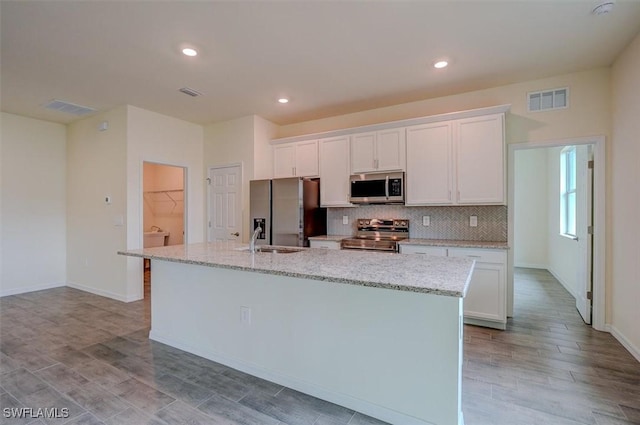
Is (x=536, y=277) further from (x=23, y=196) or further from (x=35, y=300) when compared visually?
(x=23, y=196)

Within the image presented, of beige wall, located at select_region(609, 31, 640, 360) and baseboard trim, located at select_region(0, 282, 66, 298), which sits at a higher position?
beige wall, located at select_region(609, 31, 640, 360)

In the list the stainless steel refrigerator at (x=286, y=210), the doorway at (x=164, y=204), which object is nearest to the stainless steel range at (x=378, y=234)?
the stainless steel refrigerator at (x=286, y=210)

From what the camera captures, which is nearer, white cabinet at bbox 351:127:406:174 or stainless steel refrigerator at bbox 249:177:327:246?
white cabinet at bbox 351:127:406:174

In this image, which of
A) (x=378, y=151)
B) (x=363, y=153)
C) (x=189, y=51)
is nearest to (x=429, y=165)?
(x=378, y=151)

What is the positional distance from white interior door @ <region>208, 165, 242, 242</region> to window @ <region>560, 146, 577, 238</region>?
17.4ft

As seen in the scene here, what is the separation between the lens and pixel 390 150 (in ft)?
13.2

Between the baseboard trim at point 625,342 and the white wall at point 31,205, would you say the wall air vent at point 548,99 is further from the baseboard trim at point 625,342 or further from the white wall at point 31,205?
the white wall at point 31,205

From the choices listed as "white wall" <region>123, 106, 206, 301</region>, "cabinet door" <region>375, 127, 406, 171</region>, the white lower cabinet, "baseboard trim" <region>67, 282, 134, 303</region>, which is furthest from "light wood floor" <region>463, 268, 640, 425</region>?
"baseboard trim" <region>67, 282, 134, 303</region>

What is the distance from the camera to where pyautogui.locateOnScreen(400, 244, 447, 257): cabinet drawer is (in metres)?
3.49

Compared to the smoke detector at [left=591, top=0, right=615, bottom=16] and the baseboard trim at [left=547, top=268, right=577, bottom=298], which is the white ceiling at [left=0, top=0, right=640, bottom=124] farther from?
the baseboard trim at [left=547, top=268, right=577, bottom=298]

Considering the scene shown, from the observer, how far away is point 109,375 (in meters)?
2.38

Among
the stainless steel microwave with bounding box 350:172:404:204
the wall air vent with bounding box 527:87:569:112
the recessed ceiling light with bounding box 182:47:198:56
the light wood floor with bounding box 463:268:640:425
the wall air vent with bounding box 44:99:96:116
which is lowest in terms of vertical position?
the light wood floor with bounding box 463:268:640:425

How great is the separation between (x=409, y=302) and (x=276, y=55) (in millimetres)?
2555

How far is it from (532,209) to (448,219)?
417 centimetres
